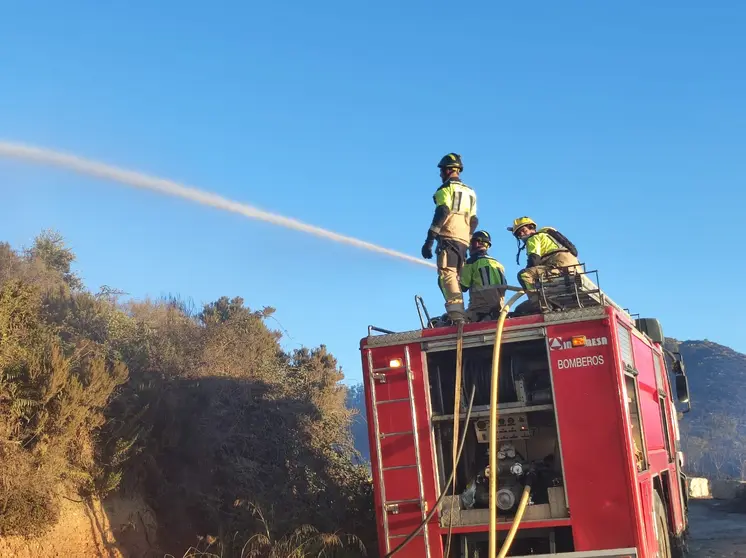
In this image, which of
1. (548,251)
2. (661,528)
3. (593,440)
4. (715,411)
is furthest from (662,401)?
(715,411)

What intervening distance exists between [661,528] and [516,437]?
223cm

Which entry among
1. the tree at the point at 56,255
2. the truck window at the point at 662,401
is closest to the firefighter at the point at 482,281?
the truck window at the point at 662,401

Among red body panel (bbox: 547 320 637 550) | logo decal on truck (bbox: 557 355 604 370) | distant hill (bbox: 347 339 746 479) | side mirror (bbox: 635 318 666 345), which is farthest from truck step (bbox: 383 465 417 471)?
distant hill (bbox: 347 339 746 479)

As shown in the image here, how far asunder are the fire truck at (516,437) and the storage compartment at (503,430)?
11 millimetres

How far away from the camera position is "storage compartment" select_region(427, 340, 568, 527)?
24.3 ft

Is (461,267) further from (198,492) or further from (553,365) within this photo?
(198,492)

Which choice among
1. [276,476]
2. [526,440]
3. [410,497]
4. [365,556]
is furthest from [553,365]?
[276,476]

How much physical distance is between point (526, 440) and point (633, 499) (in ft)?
4.50

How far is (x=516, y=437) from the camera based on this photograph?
7.73 metres

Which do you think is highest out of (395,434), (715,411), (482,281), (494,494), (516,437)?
(482,281)

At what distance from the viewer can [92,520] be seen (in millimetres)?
9164

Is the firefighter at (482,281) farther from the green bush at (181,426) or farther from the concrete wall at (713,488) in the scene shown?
the concrete wall at (713,488)

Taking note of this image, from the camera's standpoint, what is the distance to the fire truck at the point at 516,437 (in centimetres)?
700

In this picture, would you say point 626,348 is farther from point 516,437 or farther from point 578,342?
point 516,437
